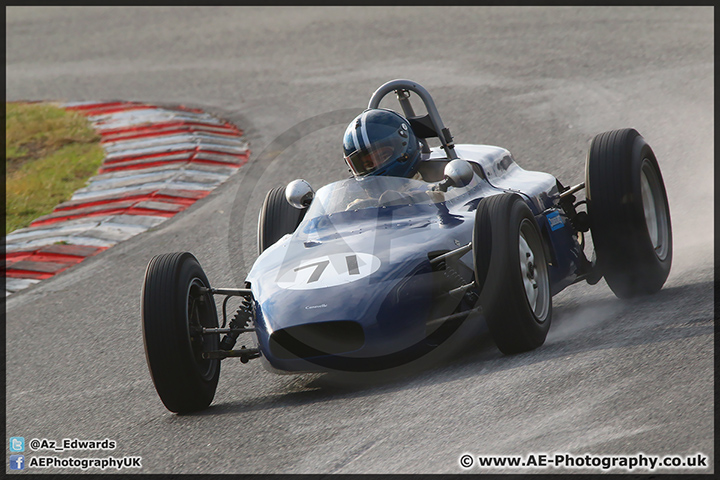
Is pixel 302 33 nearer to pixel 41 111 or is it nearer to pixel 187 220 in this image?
pixel 41 111

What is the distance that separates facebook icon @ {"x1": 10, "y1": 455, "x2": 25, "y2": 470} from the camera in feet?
17.0

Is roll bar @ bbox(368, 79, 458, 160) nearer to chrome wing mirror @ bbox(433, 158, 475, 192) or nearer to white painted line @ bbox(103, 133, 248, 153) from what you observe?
chrome wing mirror @ bbox(433, 158, 475, 192)

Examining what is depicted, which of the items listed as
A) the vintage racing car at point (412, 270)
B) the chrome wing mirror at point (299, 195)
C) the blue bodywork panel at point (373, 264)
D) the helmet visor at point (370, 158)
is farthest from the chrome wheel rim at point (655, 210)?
the chrome wing mirror at point (299, 195)

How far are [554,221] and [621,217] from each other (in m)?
0.43

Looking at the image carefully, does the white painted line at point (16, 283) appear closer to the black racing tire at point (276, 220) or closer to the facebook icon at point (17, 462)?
the black racing tire at point (276, 220)

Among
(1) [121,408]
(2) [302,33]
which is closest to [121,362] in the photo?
(1) [121,408]

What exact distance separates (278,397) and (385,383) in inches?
26.5

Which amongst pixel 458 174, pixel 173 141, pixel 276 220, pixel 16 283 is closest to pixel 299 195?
pixel 276 220

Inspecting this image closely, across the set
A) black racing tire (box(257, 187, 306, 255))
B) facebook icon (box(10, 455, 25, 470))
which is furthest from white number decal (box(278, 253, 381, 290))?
facebook icon (box(10, 455, 25, 470))

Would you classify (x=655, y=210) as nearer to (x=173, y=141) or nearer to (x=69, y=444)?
(x=69, y=444)

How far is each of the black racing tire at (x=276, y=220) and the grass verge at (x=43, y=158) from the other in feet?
14.9

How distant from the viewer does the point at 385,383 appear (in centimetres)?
531

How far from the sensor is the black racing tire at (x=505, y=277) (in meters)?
5.03

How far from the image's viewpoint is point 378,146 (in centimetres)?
634
